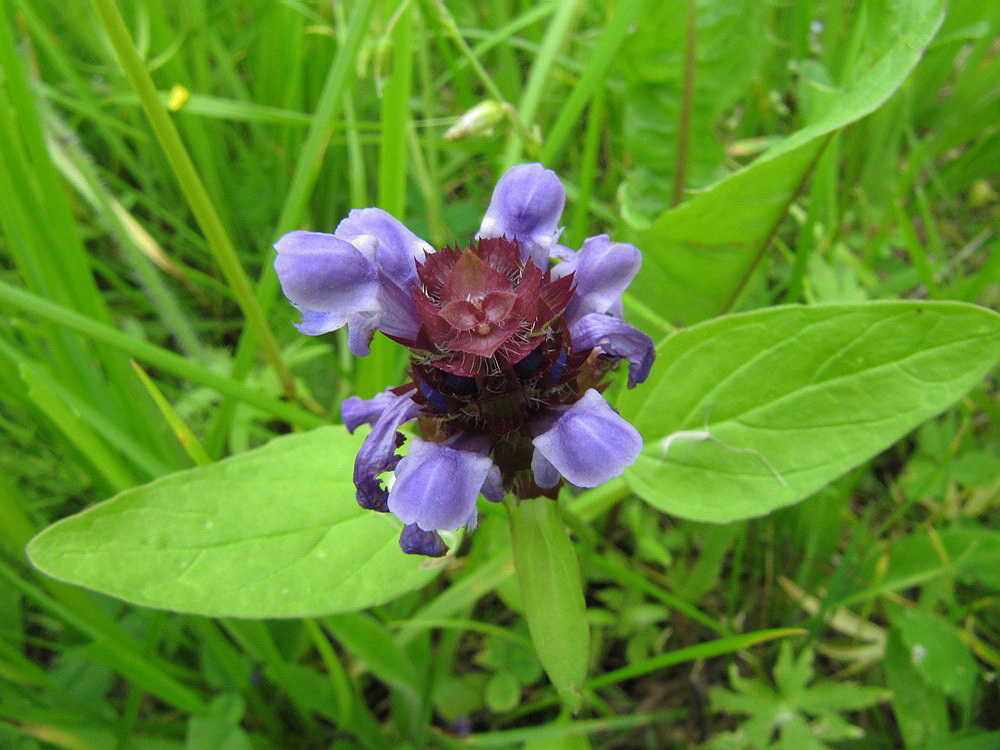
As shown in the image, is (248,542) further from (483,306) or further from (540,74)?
(540,74)

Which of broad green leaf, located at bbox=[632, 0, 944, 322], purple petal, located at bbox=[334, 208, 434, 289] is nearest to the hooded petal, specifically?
purple petal, located at bbox=[334, 208, 434, 289]

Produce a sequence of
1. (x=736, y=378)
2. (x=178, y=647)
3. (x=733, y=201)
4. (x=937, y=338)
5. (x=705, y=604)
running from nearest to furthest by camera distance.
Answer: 1. (x=937, y=338)
2. (x=736, y=378)
3. (x=733, y=201)
4. (x=178, y=647)
5. (x=705, y=604)

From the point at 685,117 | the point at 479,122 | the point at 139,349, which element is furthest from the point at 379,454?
the point at 685,117

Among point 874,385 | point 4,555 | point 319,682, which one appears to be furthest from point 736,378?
point 4,555

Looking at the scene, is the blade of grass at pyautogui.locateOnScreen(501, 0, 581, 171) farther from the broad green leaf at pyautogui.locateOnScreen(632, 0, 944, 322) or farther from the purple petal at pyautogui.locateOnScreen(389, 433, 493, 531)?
the purple petal at pyautogui.locateOnScreen(389, 433, 493, 531)

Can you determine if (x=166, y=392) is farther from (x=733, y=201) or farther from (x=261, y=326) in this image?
(x=733, y=201)

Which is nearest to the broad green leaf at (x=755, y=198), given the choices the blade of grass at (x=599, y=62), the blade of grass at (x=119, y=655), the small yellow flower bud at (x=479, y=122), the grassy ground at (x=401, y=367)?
the grassy ground at (x=401, y=367)

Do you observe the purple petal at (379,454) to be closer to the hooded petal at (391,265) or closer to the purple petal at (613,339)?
the hooded petal at (391,265)
